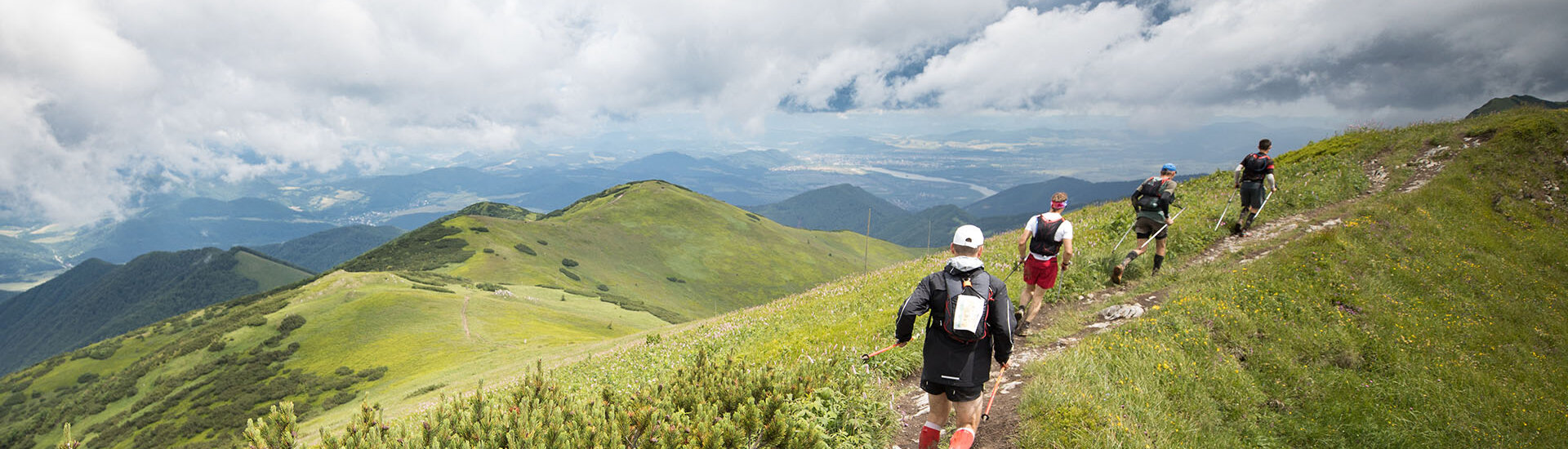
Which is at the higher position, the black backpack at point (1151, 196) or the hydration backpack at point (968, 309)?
the black backpack at point (1151, 196)

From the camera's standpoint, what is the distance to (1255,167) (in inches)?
665

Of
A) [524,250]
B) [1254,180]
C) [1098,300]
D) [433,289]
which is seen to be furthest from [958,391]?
[524,250]

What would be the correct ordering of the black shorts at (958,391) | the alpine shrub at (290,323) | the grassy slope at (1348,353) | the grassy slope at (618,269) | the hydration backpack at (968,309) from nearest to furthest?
the hydration backpack at (968,309), the black shorts at (958,391), the grassy slope at (1348,353), the alpine shrub at (290,323), the grassy slope at (618,269)

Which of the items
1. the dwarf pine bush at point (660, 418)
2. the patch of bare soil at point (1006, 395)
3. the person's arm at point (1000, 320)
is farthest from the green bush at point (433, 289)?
the person's arm at point (1000, 320)

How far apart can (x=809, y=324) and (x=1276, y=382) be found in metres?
9.36

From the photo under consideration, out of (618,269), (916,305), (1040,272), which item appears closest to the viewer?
(916,305)

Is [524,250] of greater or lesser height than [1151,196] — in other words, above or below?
below

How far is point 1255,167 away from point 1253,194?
0.84 metres

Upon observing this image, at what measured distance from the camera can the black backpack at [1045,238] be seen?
435 inches

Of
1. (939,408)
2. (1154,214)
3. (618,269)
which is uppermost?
(1154,214)

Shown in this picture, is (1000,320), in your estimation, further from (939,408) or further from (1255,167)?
(1255,167)

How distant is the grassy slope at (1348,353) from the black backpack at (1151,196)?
190cm

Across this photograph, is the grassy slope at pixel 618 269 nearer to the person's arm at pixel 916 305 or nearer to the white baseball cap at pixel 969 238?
the person's arm at pixel 916 305

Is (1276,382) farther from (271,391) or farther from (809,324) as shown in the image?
(271,391)
